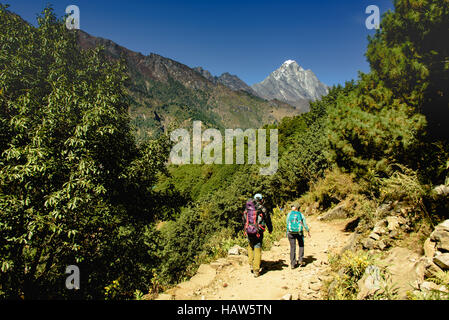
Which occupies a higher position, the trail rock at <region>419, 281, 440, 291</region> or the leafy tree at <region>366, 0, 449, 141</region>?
the leafy tree at <region>366, 0, 449, 141</region>

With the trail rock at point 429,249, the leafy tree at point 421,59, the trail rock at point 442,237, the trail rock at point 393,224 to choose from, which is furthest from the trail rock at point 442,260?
the leafy tree at point 421,59

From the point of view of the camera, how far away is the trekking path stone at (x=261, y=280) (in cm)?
527

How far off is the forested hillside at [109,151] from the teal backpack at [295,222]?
250 cm

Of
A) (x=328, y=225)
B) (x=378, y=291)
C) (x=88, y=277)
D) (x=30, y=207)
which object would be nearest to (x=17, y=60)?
(x=30, y=207)

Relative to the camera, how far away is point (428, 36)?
7328mm

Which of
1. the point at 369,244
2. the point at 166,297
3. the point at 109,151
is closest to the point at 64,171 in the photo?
the point at 109,151

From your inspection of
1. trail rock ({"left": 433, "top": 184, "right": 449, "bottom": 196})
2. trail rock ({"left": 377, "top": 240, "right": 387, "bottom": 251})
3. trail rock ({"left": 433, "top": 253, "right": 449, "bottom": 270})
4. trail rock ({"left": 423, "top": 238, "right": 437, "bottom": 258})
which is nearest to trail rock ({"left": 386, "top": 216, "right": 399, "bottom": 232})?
trail rock ({"left": 377, "top": 240, "right": 387, "bottom": 251})

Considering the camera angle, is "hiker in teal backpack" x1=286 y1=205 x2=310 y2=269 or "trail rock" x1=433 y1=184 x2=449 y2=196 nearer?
"trail rock" x1=433 y1=184 x2=449 y2=196

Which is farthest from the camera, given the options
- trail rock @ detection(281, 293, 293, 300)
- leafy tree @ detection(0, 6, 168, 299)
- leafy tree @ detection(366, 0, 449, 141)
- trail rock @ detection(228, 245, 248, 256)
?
trail rock @ detection(228, 245, 248, 256)

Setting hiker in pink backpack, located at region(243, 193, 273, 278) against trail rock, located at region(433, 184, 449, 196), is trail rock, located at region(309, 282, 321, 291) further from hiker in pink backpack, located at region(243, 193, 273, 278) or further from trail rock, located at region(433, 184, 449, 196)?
trail rock, located at region(433, 184, 449, 196)

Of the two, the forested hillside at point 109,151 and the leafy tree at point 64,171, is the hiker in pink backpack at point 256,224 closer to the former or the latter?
the forested hillside at point 109,151

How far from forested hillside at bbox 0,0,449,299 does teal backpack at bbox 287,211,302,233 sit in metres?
2.50

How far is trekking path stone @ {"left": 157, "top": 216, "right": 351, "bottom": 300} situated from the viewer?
17.3 feet

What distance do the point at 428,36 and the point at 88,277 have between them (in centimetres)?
1298
